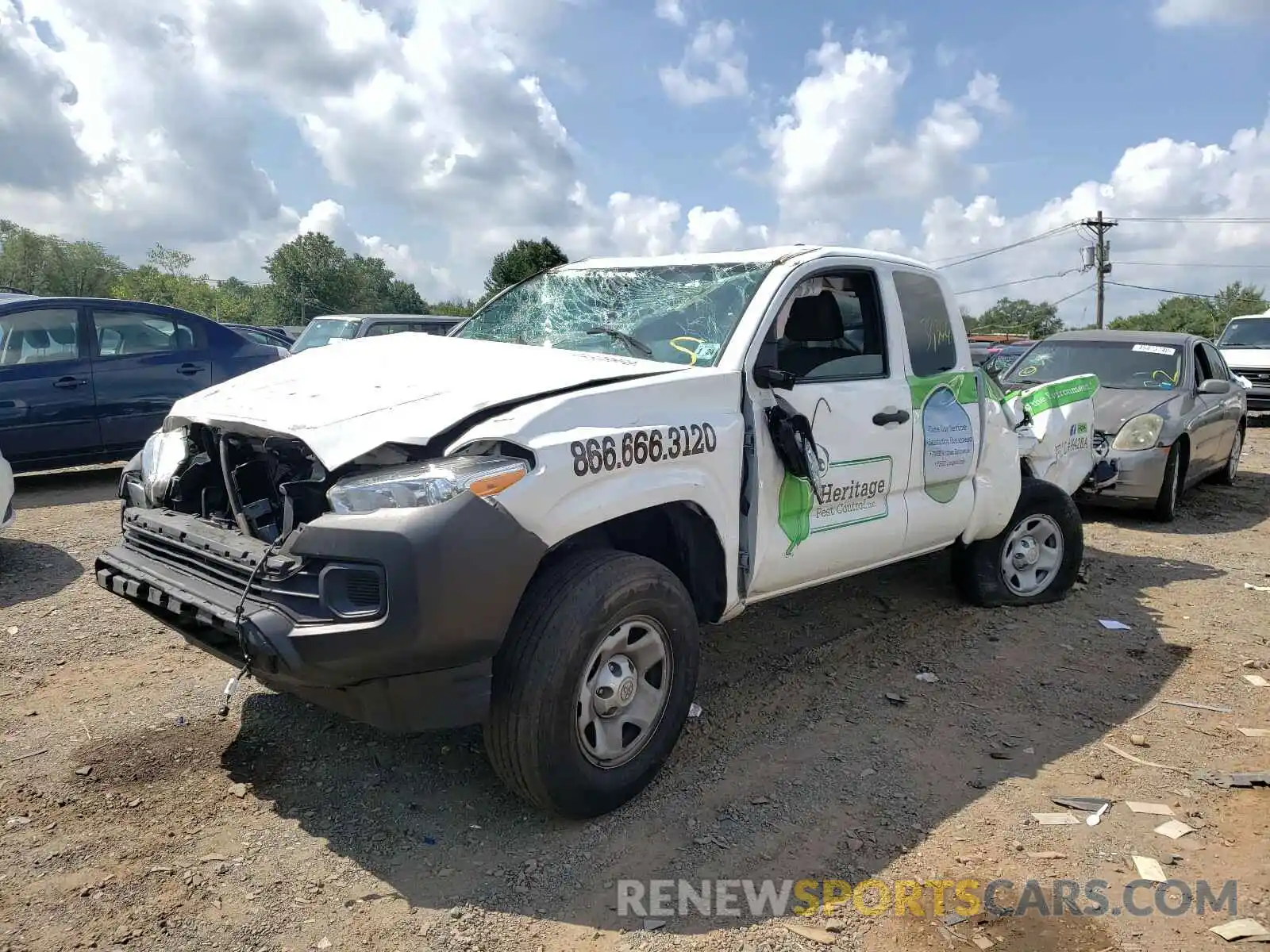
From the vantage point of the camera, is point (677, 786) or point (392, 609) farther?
point (677, 786)

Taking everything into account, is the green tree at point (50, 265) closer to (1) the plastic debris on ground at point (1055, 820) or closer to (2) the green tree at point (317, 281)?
(2) the green tree at point (317, 281)

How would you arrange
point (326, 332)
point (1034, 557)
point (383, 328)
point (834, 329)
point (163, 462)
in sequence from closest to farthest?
1. point (163, 462)
2. point (834, 329)
3. point (1034, 557)
4. point (383, 328)
5. point (326, 332)

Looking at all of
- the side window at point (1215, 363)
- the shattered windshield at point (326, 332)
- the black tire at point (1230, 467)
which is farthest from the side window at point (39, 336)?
the black tire at point (1230, 467)

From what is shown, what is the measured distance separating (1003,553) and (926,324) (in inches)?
64.4

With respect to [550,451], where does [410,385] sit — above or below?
above

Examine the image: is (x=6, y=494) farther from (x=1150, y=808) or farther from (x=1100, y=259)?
(x=1100, y=259)

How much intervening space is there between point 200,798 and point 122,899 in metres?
0.54

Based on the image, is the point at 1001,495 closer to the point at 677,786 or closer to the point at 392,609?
the point at 677,786

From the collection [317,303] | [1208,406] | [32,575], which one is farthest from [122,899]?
[317,303]

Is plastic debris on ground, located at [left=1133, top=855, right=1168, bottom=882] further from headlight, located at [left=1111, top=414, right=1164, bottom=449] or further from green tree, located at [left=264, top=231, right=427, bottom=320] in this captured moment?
green tree, located at [left=264, top=231, right=427, bottom=320]

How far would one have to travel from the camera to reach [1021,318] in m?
72.6

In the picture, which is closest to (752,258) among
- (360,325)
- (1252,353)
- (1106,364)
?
(1106,364)

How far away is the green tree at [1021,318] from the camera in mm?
63931

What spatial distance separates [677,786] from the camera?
3.29m
